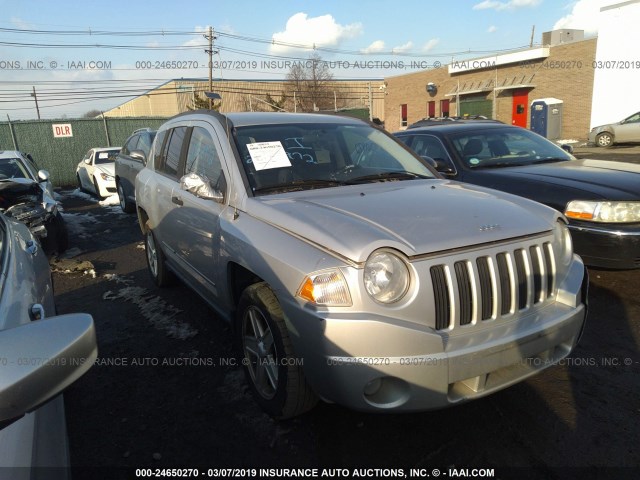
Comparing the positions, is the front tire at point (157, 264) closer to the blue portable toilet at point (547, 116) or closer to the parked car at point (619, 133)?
the parked car at point (619, 133)

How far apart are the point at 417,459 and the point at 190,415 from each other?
1411mm

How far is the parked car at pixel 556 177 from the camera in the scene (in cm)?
390

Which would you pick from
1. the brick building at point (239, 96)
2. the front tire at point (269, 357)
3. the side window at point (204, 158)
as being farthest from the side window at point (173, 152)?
the brick building at point (239, 96)

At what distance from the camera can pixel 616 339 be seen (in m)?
3.54

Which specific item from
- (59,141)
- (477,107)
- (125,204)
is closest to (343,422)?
(125,204)

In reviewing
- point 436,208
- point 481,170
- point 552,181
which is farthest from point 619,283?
point 436,208

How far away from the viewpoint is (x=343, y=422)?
2744 mm

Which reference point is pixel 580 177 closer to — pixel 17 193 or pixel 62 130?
pixel 17 193

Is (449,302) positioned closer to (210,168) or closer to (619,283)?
(210,168)

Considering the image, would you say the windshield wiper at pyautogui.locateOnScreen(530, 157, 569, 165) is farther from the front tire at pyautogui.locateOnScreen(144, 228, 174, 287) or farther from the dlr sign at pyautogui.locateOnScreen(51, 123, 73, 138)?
the dlr sign at pyautogui.locateOnScreen(51, 123, 73, 138)

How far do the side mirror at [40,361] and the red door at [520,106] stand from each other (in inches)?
1102

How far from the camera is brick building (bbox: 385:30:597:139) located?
22.9 meters

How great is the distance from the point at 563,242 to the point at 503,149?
308cm

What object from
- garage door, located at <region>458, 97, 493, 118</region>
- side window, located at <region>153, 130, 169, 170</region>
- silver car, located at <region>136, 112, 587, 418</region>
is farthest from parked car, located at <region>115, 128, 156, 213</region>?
garage door, located at <region>458, 97, 493, 118</region>
